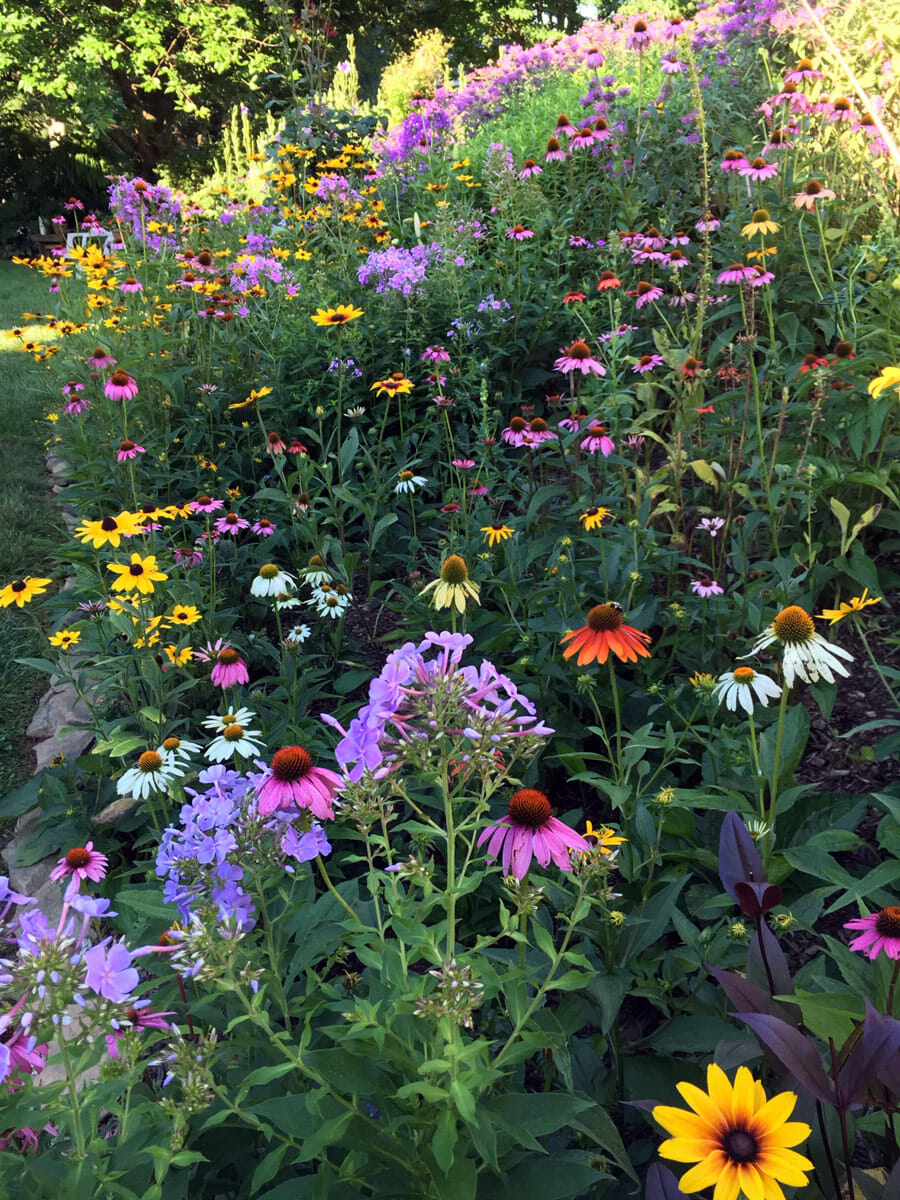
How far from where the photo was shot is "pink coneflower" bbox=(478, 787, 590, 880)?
102 centimetres

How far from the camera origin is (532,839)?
1.04 meters

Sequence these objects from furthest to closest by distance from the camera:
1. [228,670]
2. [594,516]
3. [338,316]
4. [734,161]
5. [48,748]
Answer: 1. [734,161]
2. [338,316]
3. [48,748]
4. [594,516]
5. [228,670]

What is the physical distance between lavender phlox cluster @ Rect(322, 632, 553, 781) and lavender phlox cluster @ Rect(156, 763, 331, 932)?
0.13 metres

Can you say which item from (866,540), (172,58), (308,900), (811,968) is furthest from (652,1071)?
(172,58)

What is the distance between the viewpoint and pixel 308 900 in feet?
4.27

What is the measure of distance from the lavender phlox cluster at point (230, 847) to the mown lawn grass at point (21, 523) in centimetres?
150

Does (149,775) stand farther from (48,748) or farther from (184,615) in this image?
(48,748)

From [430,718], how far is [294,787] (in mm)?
259

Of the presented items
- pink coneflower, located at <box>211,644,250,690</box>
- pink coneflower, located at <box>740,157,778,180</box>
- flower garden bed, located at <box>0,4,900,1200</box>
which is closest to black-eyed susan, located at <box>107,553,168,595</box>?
flower garden bed, located at <box>0,4,900,1200</box>

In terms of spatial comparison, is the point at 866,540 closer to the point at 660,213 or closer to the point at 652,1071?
the point at 652,1071

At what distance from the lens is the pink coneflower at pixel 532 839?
40.0 inches

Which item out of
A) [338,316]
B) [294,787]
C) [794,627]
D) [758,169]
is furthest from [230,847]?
[758,169]

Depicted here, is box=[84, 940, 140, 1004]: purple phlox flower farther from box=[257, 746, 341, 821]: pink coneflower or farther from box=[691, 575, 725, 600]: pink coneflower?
box=[691, 575, 725, 600]: pink coneflower

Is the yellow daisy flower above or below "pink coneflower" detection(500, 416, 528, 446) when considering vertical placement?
above
